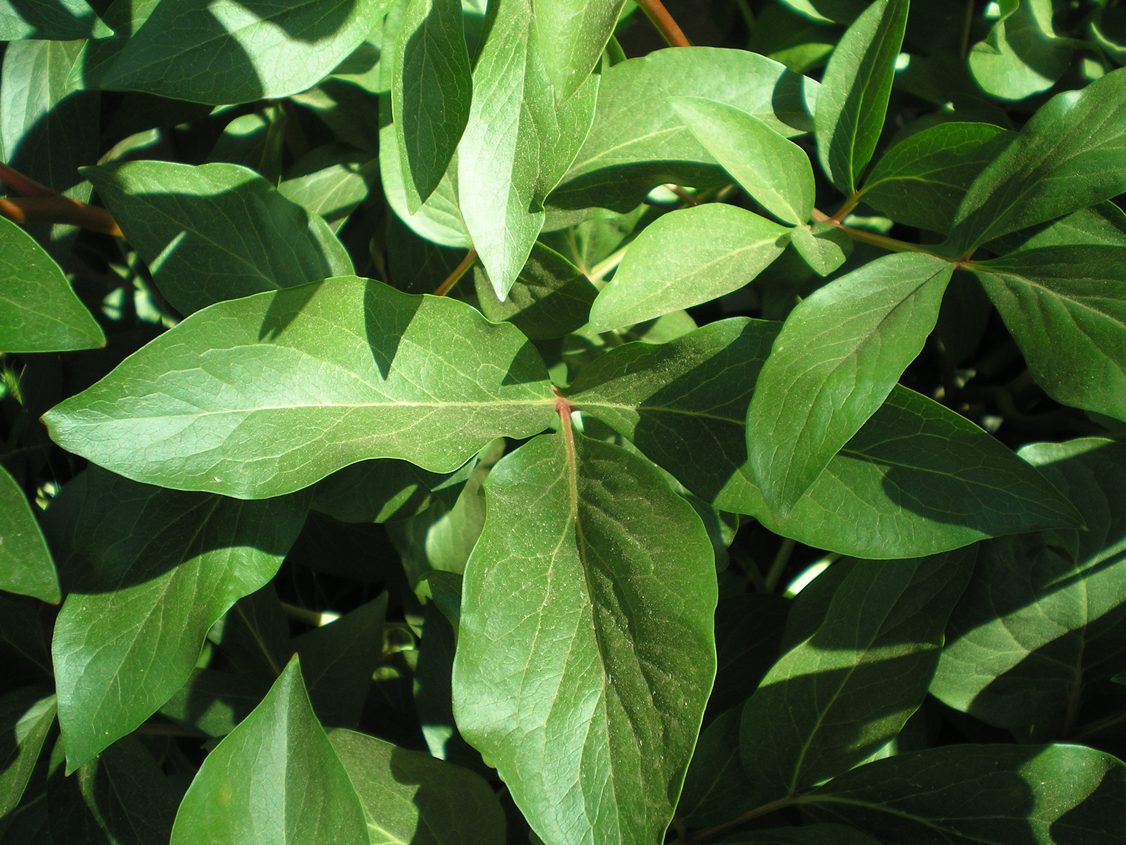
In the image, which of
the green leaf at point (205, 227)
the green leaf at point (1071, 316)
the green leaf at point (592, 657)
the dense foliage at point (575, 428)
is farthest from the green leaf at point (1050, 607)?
the green leaf at point (205, 227)

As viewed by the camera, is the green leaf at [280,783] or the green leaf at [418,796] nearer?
the green leaf at [280,783]

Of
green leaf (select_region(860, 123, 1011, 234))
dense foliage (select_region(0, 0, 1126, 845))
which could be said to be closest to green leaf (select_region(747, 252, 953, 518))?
dense foliage (select_region(0, 0, 1126, 845))

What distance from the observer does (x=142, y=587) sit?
1.85 feet

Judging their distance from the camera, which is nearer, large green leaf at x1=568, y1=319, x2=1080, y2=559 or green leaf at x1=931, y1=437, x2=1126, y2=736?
large green leaf at x1=568, y1=319, x2=1080, y2=559

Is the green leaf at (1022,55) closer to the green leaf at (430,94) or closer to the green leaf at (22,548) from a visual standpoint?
the green leaf at (430,94)

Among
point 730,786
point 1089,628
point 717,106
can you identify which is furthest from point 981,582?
point 717,106

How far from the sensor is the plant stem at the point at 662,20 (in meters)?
0.59

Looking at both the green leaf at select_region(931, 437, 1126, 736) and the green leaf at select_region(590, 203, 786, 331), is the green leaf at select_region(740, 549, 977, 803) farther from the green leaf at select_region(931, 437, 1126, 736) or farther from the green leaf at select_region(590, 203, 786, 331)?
the green leaf at select_region(590, 203, 786, 331)

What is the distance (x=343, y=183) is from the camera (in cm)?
72

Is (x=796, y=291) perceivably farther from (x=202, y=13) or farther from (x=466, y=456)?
(x=202, y=13)

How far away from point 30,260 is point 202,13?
0.18m

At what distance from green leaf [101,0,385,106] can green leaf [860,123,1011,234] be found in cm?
31

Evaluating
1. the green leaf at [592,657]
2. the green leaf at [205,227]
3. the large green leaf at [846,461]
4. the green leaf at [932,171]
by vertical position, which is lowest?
the green leaf at [592,657]

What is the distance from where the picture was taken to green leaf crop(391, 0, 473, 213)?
1.48 ft
